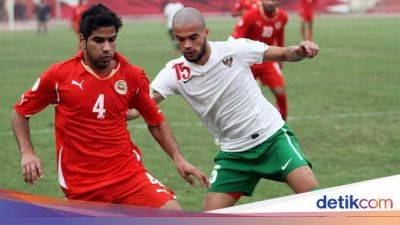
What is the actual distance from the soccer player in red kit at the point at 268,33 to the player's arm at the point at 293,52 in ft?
23.1

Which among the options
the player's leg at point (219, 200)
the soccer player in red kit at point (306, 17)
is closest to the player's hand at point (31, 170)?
the player's leg at point (219, 200)

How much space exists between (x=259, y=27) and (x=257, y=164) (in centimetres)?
785

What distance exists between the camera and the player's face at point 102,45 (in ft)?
25.0

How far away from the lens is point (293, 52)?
8.53 metres

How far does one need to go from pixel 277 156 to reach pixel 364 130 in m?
7.64

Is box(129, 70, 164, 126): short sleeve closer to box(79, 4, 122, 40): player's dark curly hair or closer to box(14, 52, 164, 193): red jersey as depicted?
box(14, 52, 164, 193): red jersey

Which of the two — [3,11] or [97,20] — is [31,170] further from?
[3,11]

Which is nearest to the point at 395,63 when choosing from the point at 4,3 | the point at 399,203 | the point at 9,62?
the point at 9,62

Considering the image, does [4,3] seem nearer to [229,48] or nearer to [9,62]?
[9,62]

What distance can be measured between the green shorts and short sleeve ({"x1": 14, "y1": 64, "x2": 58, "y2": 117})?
1.63 meters

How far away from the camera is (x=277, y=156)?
336 inches

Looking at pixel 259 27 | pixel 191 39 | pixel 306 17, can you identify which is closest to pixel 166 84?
pixel 191 39

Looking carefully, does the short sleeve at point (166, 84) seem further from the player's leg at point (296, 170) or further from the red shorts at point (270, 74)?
the red shorts at point (270, 74)

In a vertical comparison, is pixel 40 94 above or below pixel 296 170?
above
